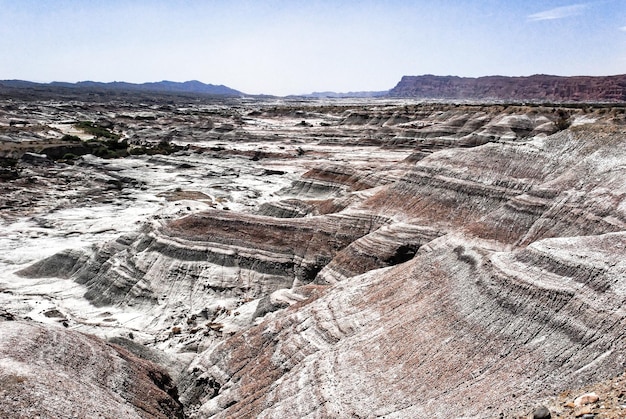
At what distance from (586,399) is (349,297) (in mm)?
11452

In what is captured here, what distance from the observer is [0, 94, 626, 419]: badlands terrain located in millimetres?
14242

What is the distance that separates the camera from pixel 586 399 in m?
10.5

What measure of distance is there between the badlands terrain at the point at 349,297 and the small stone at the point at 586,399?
106 mm

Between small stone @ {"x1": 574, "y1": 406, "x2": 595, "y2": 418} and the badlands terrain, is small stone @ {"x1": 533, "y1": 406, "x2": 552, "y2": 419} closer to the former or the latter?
the badlands terrain

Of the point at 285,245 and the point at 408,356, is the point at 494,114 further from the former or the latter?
the point at 408,356

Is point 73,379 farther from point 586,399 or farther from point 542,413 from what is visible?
point 586,399

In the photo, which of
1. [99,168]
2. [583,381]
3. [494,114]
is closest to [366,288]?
[583,381]

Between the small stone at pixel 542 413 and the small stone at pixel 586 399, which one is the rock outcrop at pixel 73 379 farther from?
the small stone at pixel 586 399

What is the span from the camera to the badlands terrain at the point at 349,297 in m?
14.2

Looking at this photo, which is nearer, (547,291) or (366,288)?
(547,291)

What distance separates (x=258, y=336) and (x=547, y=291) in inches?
444

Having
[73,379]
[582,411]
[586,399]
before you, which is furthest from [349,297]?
[582,411]

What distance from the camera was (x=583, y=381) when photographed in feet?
39.8

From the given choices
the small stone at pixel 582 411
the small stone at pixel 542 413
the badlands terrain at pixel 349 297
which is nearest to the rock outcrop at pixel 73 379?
the badlands terrain at pixel 349 297
